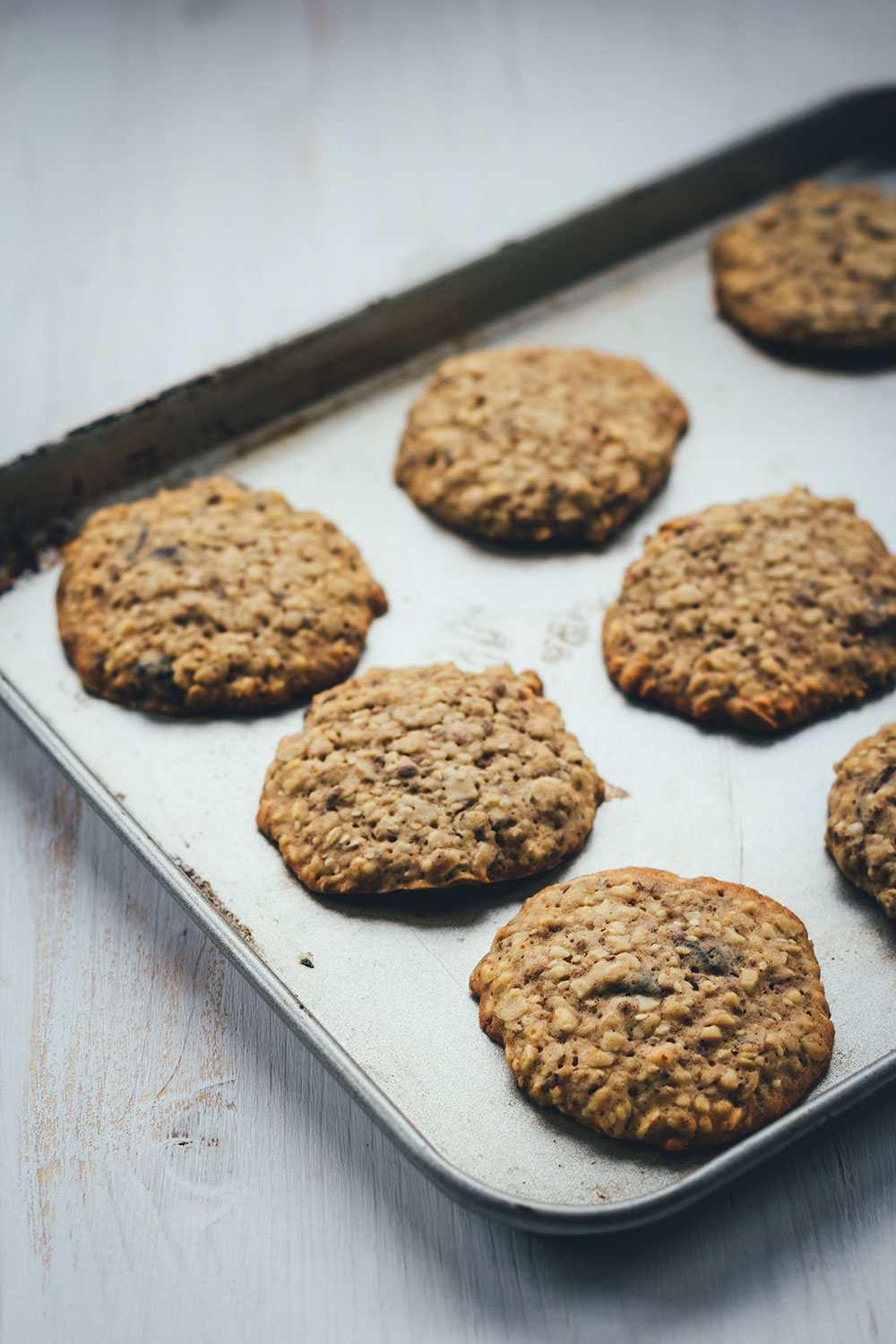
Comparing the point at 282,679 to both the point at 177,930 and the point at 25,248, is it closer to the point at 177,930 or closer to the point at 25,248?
the point at 177,930

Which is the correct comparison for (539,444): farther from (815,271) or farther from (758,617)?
(815,271)

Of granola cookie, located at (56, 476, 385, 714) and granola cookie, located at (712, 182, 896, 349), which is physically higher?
granola cookie, located at (56, 476, 385, 714)

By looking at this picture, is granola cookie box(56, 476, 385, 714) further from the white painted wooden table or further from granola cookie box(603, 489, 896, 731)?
granola cookie box(603, 489, 896, 731)

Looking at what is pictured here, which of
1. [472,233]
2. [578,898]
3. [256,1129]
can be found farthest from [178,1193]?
[472,233]

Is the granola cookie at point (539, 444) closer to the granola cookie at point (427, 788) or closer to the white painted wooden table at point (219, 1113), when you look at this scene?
the granola cookie at point (427, 788)

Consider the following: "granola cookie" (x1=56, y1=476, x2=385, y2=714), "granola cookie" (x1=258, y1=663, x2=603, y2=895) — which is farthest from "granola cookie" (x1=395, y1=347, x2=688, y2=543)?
"granola cookie" (x1=258, y1=663, x2=603, y2=895)

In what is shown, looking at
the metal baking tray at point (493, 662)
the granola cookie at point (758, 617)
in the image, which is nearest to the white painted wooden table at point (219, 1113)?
the metal baking tray at point (493, 662)
